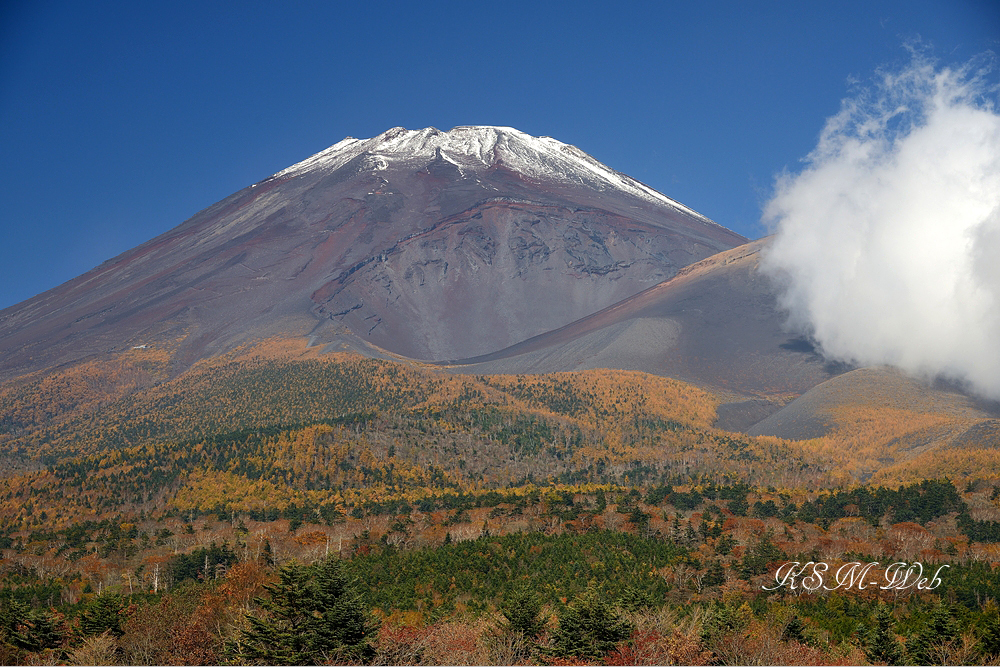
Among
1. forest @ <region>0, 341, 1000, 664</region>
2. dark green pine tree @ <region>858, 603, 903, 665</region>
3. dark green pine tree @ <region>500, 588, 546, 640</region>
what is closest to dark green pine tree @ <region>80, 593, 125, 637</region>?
forest @ <region>0, 341, 1000, 664</region>

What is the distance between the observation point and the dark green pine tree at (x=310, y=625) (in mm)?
32094

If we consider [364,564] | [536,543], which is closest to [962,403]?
[536,543]

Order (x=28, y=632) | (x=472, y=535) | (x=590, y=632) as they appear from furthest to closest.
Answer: (x=472, y=535)
(x=28, y=632)
(x=590, y=632)

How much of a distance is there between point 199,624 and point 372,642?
9.47 metres

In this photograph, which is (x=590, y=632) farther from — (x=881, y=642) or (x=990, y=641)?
(x=990, y=641)

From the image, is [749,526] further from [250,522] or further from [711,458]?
[711,458]

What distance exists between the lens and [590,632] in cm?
3434

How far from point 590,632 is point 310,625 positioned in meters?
11.3

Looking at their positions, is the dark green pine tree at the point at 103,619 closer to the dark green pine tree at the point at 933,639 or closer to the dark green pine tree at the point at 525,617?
the dark green pine tree at the point at 525,617

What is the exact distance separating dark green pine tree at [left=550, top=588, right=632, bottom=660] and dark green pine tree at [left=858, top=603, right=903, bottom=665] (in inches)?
417

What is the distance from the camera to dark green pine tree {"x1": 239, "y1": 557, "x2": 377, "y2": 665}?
105 ft

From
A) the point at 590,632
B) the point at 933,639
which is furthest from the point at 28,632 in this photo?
the point at 933,639

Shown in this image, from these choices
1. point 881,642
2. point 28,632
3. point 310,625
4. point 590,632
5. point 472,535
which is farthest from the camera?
point 472,535

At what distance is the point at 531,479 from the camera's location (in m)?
115
